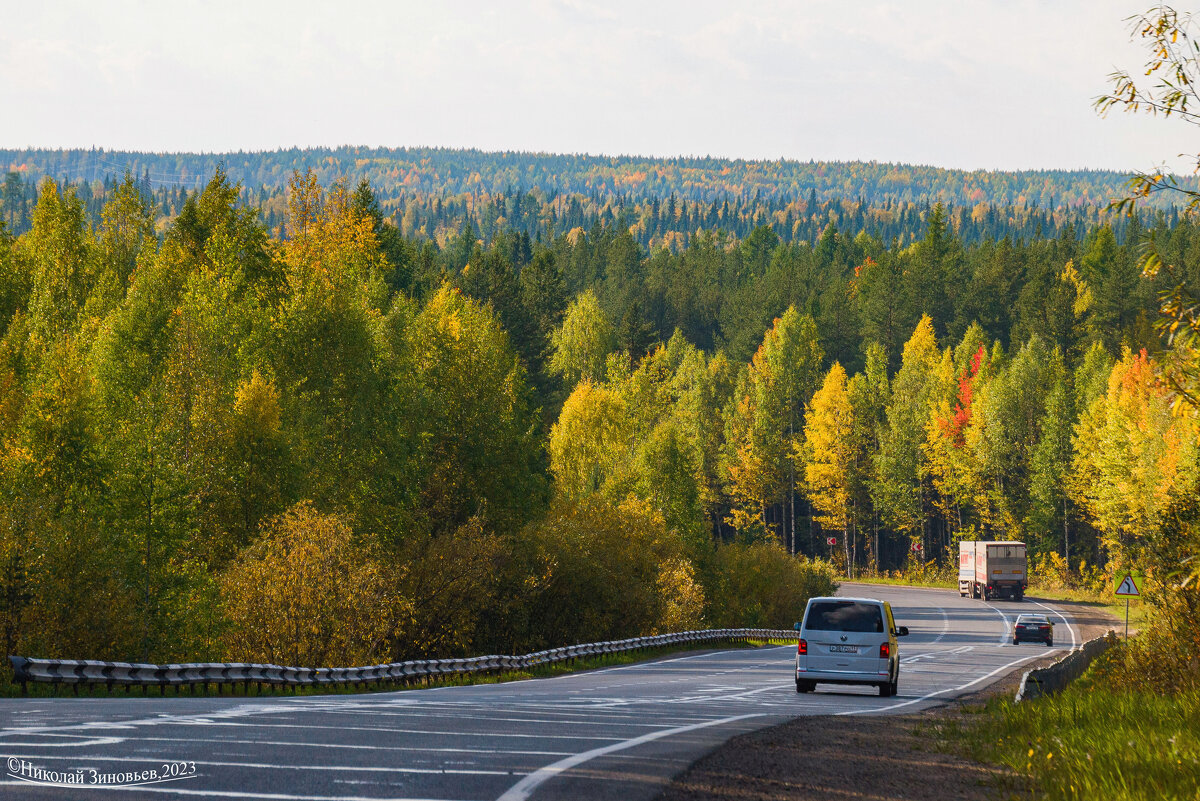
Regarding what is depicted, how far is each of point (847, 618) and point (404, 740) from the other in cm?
1244

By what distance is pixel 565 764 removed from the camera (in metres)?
→ 9.97

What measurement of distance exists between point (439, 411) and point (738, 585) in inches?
699

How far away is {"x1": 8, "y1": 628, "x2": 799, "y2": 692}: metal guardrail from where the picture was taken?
18.5 m

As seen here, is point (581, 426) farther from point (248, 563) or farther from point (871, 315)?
point (871, 315)

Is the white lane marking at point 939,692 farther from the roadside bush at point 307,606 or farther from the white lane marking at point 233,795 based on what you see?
the roadside bush at point 307,606

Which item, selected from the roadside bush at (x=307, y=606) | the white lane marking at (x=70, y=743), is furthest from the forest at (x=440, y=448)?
the white lane marking at (x=70, y=743)

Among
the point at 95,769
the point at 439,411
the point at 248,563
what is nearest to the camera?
the point at 95,769

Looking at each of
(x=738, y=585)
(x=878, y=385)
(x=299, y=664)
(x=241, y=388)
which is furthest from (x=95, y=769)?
(x=878, y=385)

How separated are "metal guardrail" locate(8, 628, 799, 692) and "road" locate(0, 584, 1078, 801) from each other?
2589 millimetres

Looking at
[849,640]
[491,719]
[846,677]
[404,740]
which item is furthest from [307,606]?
[404,740]

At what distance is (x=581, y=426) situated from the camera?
6738cm

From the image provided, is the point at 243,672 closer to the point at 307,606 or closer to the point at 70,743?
the point at 307,606

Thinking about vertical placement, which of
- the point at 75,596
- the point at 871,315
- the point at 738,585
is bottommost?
the point at 738,585

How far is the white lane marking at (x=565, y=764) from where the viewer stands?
28.0 ft
